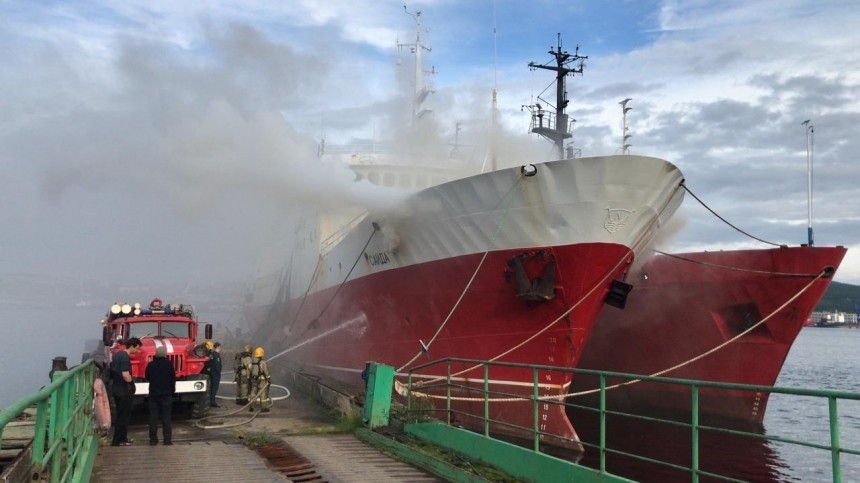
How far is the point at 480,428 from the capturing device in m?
14.3

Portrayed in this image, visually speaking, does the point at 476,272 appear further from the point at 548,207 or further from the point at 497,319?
the point at 548,207

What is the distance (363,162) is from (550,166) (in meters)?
11.6

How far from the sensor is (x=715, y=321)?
18.0 m

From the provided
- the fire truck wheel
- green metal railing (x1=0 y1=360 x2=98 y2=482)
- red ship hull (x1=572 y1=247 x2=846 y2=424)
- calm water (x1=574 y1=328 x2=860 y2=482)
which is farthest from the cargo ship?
green metal railing (x1=0 y1=360 x2=98 y2=482)

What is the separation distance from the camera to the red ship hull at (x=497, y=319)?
1320 centimetres

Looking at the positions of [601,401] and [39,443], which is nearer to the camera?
[39,443]

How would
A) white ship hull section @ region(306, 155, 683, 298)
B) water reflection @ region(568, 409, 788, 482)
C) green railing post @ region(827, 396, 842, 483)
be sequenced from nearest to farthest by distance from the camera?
green railing post @ region(827, 396, 842, 483) < white ship hull section @ region(306, 155, 683, 298) < water reflection @ region(568, 409, 788, 482)

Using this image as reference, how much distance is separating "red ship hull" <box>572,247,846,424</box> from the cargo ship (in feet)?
12.4

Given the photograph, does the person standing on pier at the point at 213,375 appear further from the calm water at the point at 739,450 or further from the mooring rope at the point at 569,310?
the calm water at the point at 739,450

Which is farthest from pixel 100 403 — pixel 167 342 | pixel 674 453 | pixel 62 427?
pixel 674 453

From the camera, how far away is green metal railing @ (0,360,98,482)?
441 centimetres

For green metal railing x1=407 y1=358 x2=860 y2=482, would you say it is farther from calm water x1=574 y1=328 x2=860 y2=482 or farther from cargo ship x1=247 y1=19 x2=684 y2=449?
calm water x1=574 y1=328 x2=860 y2=482

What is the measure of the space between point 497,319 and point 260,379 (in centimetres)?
502

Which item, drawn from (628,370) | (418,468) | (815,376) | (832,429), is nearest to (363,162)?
(628,370)
